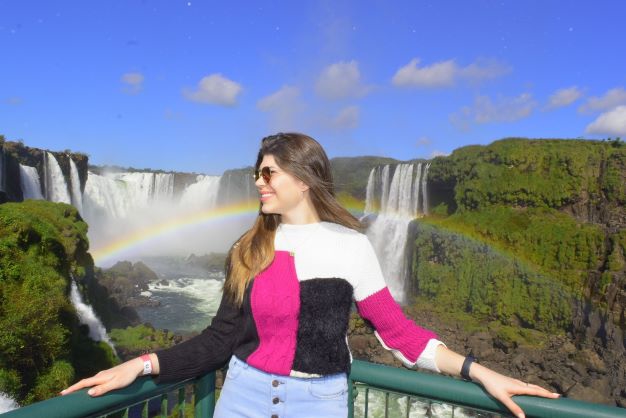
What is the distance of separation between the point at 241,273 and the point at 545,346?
90.7ft

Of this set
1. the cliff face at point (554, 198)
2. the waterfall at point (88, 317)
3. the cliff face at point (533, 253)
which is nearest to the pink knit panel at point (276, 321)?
the waterfall at point (88, 317)

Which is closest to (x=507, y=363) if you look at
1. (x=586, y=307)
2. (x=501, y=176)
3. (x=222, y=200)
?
(x=586, y=307)

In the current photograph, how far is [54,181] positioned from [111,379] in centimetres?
3665

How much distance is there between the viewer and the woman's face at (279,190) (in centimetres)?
222

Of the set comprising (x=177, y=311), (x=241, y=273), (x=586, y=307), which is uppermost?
(x=241, y=273)

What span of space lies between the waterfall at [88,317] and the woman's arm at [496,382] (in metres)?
22.7

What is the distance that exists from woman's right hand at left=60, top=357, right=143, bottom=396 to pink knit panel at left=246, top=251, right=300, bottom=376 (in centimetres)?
45

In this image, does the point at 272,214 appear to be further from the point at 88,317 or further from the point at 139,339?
the point at 139,339

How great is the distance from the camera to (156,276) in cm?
4153

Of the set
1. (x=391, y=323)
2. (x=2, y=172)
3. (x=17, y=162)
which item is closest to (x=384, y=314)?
(x=391, y=323)

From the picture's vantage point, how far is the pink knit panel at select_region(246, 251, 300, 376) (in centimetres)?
203

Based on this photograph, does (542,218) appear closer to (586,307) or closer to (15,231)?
(586,307)

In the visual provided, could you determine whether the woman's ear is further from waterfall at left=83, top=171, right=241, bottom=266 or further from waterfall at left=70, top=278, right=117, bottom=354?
waterfall at left=83, top=171, right=241, bottom=266

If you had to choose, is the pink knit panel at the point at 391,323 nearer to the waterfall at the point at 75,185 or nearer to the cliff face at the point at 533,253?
the cliff face at the point at 533,253
